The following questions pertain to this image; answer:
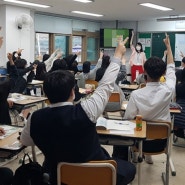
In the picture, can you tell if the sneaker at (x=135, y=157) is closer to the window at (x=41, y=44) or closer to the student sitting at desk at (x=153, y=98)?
the student sitting at desk at (x=153, y=98)

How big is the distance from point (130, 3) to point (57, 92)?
648 centimetres

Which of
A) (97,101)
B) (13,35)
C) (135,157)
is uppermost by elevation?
(13,35)

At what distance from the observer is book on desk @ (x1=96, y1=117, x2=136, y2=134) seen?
237 centimetres

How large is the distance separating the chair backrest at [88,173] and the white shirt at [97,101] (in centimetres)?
26

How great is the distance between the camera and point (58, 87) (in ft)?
5.43

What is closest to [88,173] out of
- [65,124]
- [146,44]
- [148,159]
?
[65,124]

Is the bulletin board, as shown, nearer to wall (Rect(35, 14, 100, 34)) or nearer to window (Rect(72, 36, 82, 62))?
wall (Rect(35, 14, 100, 34))

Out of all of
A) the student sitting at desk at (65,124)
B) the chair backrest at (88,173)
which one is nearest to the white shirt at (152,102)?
the student sitting at desk at (65,124)

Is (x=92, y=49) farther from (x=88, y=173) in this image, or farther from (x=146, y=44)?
(x=88, y=173)

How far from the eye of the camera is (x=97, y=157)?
1.77m

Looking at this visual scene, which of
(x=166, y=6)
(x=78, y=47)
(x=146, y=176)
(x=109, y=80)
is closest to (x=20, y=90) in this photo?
(x=146, y=176)

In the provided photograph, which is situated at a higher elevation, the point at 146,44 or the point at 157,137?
the point at 146,44

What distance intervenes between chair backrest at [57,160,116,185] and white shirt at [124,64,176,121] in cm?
115

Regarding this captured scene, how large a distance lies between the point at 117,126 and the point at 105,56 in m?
2.69
